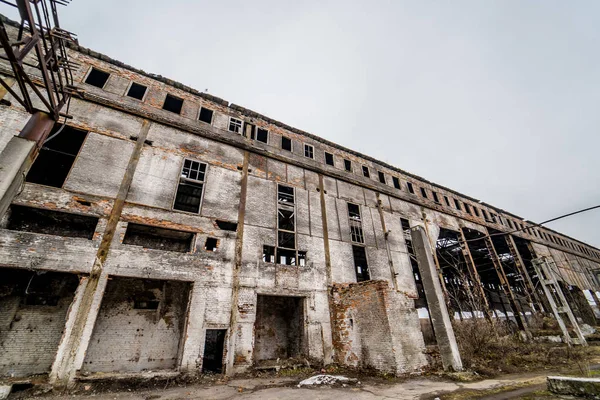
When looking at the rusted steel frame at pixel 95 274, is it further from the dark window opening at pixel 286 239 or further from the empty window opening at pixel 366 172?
the empty window opening at pixel 366 172

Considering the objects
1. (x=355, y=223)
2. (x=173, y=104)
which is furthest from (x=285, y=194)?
(x=173, y=104)

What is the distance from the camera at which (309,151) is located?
15.4 m

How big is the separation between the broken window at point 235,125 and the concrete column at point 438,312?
399 inches

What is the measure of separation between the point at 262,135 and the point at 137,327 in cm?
1047

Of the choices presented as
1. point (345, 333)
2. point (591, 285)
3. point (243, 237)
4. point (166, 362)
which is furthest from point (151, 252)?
point (591, 285)

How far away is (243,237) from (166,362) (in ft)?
16.9

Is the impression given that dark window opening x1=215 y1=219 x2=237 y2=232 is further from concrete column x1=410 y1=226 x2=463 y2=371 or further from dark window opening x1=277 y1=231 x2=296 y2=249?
concrete column x1=410 y1=226 x2=463 y2=371

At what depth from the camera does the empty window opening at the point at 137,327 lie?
27.9 feet

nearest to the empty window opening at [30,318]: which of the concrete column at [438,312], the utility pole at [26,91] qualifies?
the utility pole at [26,91]

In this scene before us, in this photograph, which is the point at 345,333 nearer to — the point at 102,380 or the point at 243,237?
the point at 243,237

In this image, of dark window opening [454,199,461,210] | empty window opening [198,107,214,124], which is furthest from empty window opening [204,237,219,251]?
dark window opening [454,199,461,210]

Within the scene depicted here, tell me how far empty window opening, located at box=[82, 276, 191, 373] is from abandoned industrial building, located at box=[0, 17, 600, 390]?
0.13ft

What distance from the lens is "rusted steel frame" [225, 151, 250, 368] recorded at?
8.81 meters

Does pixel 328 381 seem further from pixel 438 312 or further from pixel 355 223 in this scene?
pixel 355 223
